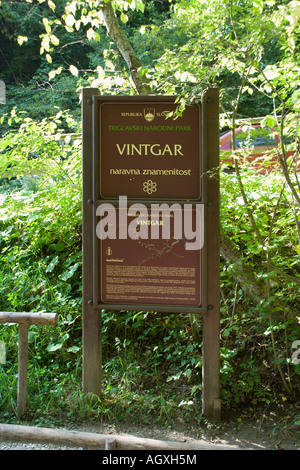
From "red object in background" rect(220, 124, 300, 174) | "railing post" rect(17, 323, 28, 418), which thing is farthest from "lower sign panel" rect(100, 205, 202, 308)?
"red object in background" rect(220, 124, 300, 174)

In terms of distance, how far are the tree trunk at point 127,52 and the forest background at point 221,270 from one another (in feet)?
0.04

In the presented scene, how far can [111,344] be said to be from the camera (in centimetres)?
428

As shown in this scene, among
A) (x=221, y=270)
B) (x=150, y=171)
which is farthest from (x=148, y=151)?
(x=221, y=270)

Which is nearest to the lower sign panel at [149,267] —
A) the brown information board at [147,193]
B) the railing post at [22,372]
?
the brown information board at [147,193]

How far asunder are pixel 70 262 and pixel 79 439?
2.08 meters

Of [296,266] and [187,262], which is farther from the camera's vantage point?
[296,266]

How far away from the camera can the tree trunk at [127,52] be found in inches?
169

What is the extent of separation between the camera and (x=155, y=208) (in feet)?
11.3

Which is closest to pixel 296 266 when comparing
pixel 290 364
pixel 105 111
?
pixel 290 364

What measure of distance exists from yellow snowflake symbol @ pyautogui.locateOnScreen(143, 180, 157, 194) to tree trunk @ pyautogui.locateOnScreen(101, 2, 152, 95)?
1224 millimetres

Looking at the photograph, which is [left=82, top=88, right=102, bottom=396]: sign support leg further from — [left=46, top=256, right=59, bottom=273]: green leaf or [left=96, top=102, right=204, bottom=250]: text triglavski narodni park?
[left=46, top=256, right=59, bottom=273]: green leaf

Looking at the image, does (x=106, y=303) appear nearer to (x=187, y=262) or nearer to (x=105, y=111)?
(x=187, y=262)

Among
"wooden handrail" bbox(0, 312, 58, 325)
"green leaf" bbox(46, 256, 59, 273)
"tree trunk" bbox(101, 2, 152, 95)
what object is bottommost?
"wooden handrail" bbox(0, 312, 58, 325)

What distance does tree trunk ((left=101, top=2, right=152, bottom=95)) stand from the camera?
14.1ft
